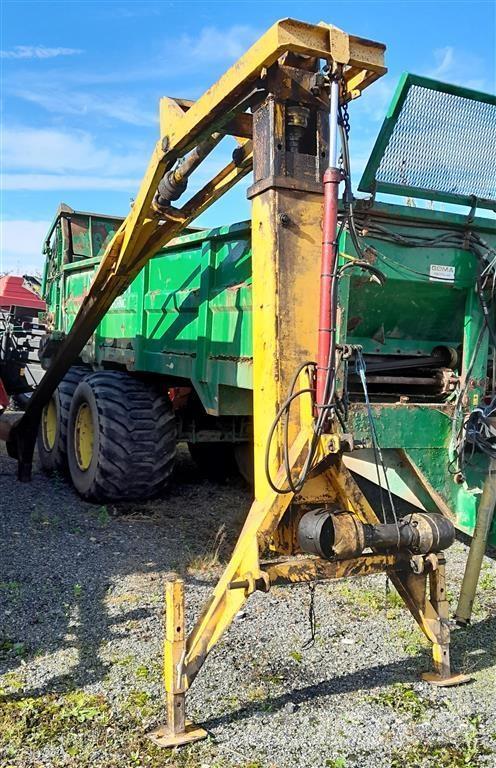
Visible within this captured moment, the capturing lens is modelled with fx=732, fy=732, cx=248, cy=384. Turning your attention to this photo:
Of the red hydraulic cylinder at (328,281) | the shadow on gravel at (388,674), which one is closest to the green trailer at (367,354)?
the red hydraulic cylinder at (328,281)

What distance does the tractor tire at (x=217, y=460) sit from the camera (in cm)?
776

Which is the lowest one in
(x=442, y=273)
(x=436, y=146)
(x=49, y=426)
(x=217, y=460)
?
(x=217, y=460)

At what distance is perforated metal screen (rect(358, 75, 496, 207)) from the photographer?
12.4 ft

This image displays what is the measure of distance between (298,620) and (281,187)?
235cm

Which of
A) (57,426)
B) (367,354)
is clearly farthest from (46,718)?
(57,426)

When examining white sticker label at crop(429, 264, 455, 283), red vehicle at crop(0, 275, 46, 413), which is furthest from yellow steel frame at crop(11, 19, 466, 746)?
red vehicle at crop(0, 275, 46, 413)

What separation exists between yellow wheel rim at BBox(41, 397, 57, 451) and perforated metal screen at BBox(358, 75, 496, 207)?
16.8ft

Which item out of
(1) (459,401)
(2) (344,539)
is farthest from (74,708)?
(1) (459,401)

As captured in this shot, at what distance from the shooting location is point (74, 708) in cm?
312

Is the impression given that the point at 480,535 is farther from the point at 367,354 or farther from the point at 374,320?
the point at 374,320

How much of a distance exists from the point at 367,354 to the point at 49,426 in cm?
477

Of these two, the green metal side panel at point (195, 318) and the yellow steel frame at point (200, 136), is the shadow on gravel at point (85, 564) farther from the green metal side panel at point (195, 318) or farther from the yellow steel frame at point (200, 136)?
the yellow steel frame at point (200, 136)

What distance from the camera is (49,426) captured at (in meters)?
8.08

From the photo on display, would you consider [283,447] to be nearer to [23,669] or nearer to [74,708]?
[74,708]
